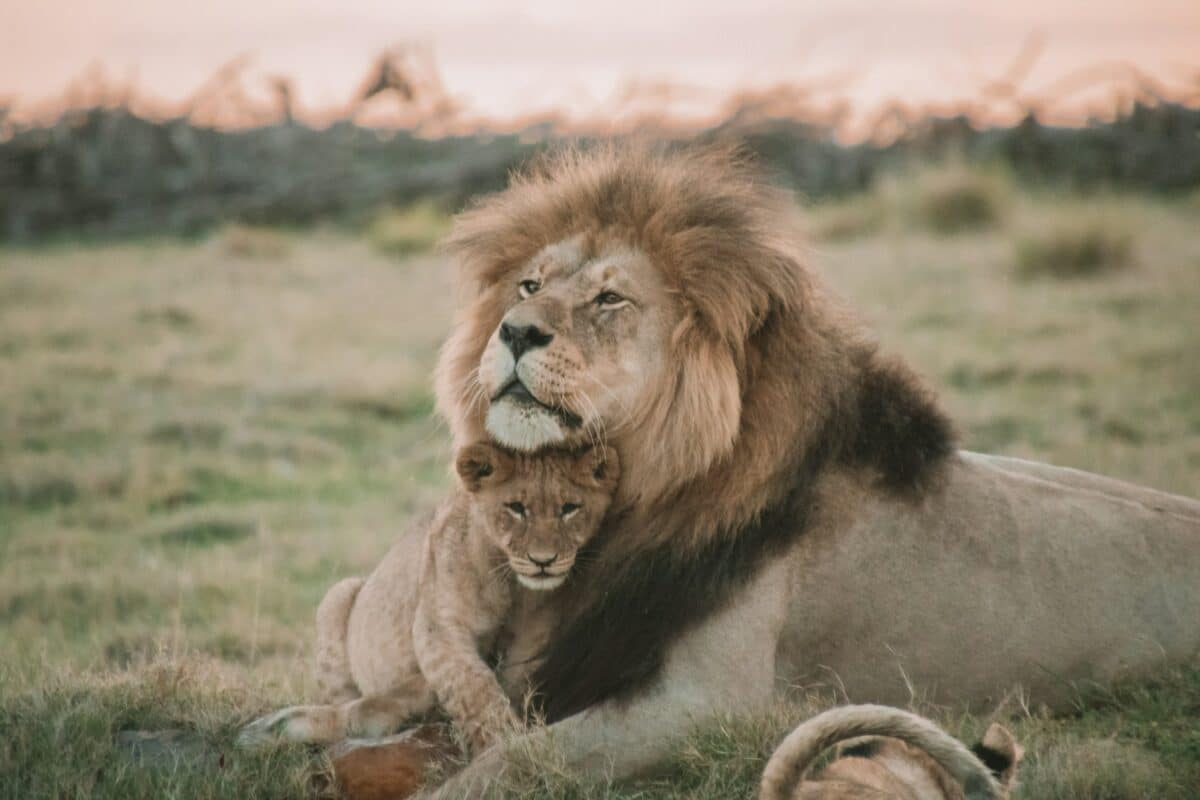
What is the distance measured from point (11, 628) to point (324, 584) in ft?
4.31

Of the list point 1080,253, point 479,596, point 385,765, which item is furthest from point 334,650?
point 1080,253

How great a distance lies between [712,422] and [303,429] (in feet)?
20.1

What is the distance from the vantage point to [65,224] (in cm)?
1816

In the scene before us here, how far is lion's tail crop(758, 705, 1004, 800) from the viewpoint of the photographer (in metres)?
3.18

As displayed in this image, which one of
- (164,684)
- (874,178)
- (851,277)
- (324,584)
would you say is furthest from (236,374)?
(874,178)

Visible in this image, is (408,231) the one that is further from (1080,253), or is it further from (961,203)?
(1080,253)

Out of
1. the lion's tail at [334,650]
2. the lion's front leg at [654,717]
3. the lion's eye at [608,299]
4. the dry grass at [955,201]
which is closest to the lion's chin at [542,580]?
the lion's front leg at [654,717]

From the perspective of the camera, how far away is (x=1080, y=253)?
1277 cm

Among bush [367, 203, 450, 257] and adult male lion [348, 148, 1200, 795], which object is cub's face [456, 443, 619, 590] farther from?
bush [367, 203, 450, 257]

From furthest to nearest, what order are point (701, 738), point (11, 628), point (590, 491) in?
point (11, 628) → point (590, 491) → point (701, 738)

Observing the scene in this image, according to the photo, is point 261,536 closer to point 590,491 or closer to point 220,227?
point 590,491

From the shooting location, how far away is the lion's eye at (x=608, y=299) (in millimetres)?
4141

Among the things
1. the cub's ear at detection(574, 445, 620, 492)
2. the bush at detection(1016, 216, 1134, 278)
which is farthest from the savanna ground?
the cub's ear at detection(574, 445, 620, 492)

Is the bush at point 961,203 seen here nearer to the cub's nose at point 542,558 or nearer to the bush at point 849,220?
the bush at point 849,220
